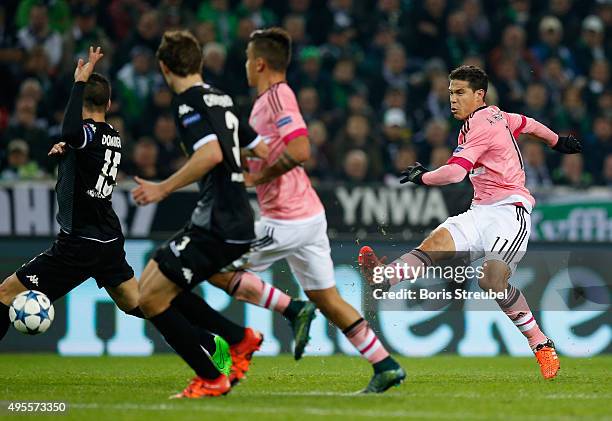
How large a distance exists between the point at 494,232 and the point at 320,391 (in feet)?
7.00

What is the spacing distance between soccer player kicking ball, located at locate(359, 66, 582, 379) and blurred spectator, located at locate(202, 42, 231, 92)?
Answer: 642 centimetres

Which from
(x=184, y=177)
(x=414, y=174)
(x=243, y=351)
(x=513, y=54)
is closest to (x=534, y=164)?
(x=513, y=54)

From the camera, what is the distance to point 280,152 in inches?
304

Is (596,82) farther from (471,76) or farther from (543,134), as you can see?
(471,76)

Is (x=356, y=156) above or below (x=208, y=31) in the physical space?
below

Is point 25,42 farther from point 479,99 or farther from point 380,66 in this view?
point 479,99

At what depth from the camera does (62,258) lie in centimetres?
891

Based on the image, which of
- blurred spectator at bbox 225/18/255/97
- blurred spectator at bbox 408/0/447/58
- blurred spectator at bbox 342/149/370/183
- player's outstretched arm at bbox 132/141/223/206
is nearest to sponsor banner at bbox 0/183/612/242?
blurred spectator at bbox 342/149/370/183

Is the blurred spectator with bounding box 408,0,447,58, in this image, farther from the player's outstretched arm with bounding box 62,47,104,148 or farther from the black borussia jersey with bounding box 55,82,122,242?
the player's outstretched arm with bounding box 62,47,104,148

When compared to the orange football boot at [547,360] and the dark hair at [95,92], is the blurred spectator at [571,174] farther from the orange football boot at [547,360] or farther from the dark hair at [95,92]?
the dark hair at [95,92]

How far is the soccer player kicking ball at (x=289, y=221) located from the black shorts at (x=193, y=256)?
0.39 metres

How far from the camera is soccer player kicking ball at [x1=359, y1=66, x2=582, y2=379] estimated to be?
9430 millimetres

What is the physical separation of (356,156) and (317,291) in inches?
276

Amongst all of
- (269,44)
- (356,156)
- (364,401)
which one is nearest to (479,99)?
(269,44)
